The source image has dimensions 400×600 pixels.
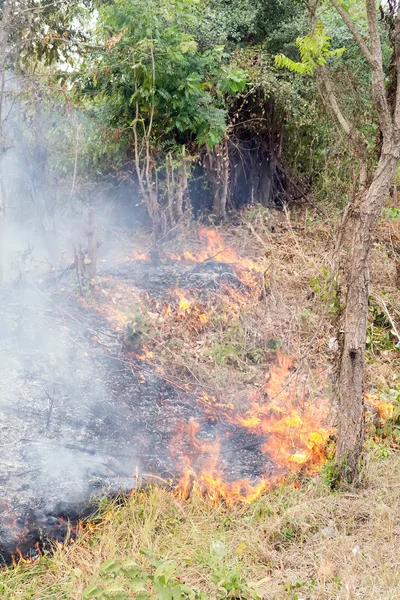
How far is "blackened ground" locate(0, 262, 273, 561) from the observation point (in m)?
3.71

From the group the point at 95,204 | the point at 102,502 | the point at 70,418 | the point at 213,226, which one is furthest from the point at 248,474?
the point at 95,204

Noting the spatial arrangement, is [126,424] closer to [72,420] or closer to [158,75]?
[72,420]

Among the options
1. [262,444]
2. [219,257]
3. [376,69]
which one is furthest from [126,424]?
[219,257]

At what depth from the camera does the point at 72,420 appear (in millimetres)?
4469

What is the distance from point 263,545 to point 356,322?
1.57 m

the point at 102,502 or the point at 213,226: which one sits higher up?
the point at 213,226

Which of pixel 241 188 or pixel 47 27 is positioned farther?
pixel 241 188

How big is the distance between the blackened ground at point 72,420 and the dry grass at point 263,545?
271mm

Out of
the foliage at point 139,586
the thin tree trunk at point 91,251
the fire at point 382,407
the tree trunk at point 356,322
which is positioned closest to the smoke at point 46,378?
the thin tree trunk at point 91,251

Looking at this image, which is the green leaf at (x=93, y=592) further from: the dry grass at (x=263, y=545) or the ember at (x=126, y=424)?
the ember at (x=126, y=424)

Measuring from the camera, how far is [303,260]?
7.55 meters

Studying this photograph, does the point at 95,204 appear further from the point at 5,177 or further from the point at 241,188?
the point at 241,188

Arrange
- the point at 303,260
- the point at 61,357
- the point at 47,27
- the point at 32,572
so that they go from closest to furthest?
the point at 32,572, the point at 61,357, the point at 47,27, the point at 303,260

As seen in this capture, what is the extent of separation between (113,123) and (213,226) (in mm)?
2163
